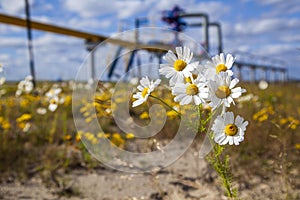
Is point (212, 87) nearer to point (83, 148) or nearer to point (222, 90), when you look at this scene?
point (222, 90)

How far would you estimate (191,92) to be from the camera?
121 cm

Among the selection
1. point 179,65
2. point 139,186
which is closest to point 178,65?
point 179,65

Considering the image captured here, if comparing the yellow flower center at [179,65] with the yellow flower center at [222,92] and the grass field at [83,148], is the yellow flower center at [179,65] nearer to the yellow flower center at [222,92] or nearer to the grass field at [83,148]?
the yellow flower center at [222,92]

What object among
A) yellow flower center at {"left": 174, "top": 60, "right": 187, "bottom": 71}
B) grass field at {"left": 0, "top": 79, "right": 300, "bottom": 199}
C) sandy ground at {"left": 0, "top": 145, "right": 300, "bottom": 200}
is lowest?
sandy ground at {"left": 0, "top": 145, "right": 300, "bottom": 200}

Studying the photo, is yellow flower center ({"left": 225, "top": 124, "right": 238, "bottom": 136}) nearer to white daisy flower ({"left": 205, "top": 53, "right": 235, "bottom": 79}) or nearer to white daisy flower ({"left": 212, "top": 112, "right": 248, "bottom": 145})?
white daisy flower ({"left": 212, "top": 112, "right": 248, "bottom": 145})

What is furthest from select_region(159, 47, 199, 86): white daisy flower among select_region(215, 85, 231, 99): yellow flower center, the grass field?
the grass field

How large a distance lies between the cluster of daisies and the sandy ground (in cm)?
130

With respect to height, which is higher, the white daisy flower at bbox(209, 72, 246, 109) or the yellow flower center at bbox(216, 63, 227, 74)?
the yellow flower center at bbox(216, 63, 227, 74)

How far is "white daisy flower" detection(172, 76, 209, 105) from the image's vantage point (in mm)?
1190

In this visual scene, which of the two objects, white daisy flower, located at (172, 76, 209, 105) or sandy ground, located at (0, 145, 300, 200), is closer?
white daisy flower, located at (172, 76, 209, 105)

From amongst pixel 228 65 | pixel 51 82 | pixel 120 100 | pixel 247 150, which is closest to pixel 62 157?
pixel 120 100

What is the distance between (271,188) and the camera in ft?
8.45

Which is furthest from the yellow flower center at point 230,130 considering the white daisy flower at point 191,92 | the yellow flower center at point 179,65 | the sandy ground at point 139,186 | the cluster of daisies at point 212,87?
the sandy ground at point 139,186

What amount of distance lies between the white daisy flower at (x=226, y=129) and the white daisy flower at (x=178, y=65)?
0.18 m
